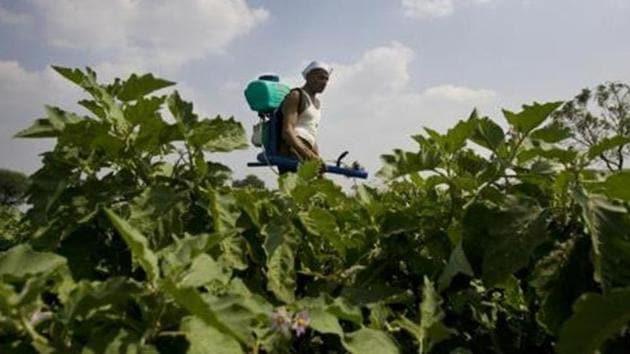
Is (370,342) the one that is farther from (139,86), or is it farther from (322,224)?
(139,86)

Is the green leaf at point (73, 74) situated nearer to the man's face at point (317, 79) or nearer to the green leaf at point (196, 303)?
the green leaf at point (196, 303)

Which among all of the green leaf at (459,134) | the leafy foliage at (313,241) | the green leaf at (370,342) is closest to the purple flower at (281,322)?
the leafy foliage at (313,241)

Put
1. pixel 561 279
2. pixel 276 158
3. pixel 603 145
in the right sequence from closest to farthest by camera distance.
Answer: pixel 561 279 < pixel 603 145 < pixel 276 158

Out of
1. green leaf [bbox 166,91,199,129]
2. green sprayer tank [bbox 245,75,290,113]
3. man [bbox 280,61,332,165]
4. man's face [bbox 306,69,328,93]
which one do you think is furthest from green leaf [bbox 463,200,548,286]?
green sprayer tank [bbox 245,75,290,113]

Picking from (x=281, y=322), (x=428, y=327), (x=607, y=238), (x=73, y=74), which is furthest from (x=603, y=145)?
(x=73, y=74)

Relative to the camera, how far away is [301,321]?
132 centimetres

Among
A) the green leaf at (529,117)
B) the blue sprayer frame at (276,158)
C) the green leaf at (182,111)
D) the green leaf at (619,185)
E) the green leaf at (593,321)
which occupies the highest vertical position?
the blue sprayer frame at (276,158)

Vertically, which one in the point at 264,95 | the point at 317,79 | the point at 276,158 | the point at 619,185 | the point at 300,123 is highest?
the point at 264,95

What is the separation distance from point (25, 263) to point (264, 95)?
8291 millimetres

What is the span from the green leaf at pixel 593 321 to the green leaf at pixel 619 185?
0.48 metres

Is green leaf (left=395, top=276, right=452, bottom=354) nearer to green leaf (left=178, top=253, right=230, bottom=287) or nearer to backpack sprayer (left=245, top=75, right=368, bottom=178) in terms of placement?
green leaf (left=178, top=253, right=230, bottom=287)

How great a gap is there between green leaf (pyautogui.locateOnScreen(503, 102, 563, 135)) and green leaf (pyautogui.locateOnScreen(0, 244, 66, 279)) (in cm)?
105

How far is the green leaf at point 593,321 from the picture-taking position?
98 cm

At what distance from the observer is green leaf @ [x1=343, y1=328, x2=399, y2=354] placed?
133 centimetres
